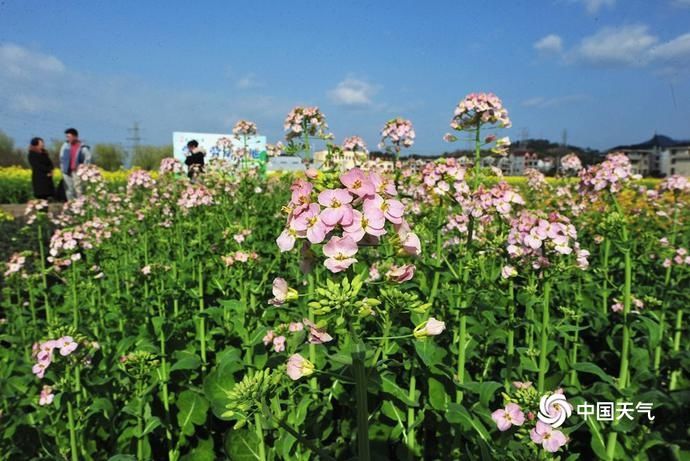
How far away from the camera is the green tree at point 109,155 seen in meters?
53.7

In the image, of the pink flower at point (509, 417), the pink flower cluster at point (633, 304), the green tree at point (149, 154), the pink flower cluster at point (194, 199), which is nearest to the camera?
the pink flower at point (509, 417)

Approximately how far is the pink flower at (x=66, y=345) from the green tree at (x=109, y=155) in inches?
2215

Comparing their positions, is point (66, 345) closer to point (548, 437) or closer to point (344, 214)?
point (344, 214)

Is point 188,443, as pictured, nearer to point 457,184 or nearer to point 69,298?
point 69,298

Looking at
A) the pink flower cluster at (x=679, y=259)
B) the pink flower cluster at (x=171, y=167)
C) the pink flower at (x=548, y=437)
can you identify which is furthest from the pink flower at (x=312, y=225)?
the pink flower cluster at (x=171, y=167)

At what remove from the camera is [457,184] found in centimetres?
359

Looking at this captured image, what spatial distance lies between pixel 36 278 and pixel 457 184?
420cm

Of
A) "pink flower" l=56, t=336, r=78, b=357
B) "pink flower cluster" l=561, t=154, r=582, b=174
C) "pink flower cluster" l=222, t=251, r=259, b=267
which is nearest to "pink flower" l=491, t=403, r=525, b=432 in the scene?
"pink flower cluster" l=222, t=251, r=259, b=267

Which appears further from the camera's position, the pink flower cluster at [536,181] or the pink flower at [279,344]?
the pink flower cluster at [536,181]

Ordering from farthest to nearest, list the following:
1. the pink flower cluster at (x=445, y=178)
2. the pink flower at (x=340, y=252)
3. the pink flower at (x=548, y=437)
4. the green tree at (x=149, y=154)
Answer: the green tree at (x=149, y=154)
the pink flower cluster at (x=445, y=178)
the pink flower at (x=548, y=437)
the pink flower at (x=340, y=252)

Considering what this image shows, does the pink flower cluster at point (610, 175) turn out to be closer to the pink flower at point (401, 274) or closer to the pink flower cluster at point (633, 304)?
the pink flower cluster at point (633, 304)

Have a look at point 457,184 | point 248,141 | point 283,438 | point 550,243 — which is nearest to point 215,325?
point 283,438

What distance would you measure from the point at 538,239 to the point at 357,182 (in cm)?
185

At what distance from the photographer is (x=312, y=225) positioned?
154 cm
